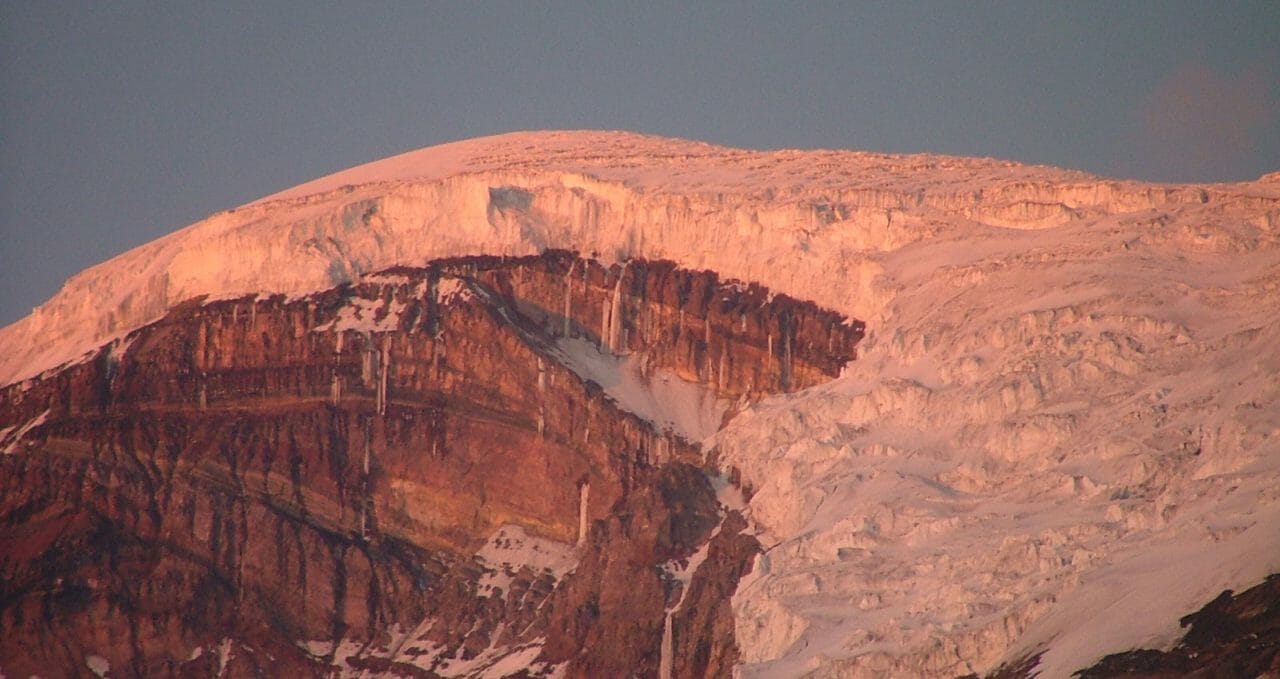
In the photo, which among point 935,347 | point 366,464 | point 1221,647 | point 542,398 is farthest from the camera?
point 366,464

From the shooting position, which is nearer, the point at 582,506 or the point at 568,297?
the point at 582,506

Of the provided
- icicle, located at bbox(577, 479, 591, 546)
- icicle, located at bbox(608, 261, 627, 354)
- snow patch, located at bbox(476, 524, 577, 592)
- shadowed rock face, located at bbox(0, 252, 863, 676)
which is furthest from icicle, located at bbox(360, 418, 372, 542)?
icicle, located at bbox(608, 261, 627, 354)

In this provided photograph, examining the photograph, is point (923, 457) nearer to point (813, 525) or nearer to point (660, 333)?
point (813, 525)

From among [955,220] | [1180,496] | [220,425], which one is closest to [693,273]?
[955,220]

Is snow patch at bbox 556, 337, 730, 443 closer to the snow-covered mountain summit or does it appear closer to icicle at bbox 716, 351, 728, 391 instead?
icicle at bbox 716, 351, 728, 391

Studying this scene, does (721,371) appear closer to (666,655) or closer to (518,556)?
(518,556)

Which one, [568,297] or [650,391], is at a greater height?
[568,297]

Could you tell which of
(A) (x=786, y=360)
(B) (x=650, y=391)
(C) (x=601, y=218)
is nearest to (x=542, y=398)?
(B) (x=650, y=391)
